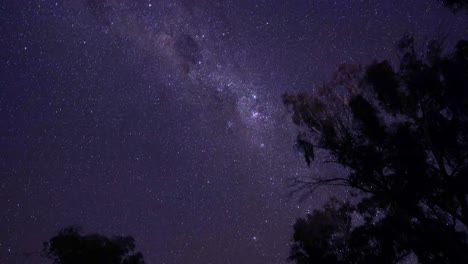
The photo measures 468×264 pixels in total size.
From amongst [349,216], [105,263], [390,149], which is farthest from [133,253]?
[390,149]

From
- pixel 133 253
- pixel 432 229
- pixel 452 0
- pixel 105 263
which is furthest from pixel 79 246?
pixel 452 0

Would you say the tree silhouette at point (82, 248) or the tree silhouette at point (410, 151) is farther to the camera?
the tree silhouette at point (82, 248)

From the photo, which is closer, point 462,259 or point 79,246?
point 462,259

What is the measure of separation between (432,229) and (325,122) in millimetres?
5093

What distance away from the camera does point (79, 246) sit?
66.4ft

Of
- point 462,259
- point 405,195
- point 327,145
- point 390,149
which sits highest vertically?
point 327,145

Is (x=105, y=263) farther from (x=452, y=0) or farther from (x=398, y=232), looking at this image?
(x=452, y=0)

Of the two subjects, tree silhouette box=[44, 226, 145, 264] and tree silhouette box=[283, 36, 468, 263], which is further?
tree silhouette box=[44, 226, 145, 264]

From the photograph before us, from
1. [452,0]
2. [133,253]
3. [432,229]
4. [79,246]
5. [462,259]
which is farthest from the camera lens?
[133,253]

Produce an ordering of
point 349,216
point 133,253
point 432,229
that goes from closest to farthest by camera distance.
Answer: point 432,229 < point 349,216 < point 133,253

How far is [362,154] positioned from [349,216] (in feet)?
19.5

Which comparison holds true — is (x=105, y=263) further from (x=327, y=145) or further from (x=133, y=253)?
(x=327, y=145)

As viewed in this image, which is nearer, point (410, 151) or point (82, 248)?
point (410, 151)

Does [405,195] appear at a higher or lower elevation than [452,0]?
lower
